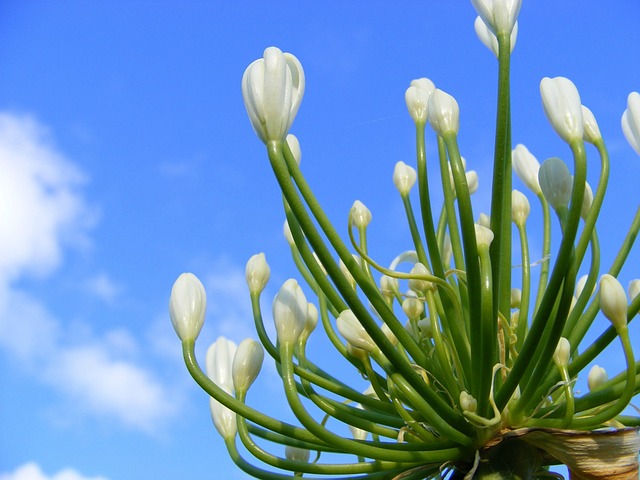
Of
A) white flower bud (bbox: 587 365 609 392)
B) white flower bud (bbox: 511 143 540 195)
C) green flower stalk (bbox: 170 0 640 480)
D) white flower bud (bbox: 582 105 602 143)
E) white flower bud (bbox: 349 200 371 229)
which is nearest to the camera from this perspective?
green flower stalk (bbox: 170 0 640 480)

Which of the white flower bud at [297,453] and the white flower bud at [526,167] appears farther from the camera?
the white flower bud at [526,167]

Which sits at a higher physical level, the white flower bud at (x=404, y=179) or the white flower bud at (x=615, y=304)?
the white flower bud at (x=404, y=179)

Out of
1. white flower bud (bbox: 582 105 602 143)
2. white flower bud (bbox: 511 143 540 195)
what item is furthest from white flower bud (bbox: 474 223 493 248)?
white flower bud (bbox: 511 143 540 195)

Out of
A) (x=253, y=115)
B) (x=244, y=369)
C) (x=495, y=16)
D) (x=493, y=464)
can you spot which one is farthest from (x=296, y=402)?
(x=495, y=16)

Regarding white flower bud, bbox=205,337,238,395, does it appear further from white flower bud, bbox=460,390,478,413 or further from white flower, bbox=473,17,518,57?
white flower, bbox=473,17,518,57

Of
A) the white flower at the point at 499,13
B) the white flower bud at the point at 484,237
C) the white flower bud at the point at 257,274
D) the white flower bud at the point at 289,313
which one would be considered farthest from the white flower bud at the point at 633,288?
the white flower bud at the point at 257,274

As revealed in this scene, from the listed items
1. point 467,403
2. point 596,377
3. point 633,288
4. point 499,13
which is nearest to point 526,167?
point 633,288

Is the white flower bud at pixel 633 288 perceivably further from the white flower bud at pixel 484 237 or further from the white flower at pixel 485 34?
the white flower at pixel 485 34
